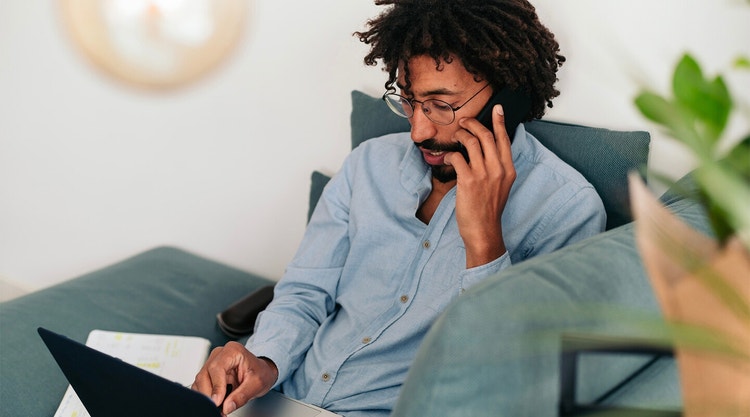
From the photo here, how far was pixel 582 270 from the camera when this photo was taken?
2.75ft

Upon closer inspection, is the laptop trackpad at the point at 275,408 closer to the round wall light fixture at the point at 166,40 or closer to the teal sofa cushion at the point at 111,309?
the teal sofa cushion at the point at 111,309

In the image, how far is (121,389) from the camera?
45.1 inches

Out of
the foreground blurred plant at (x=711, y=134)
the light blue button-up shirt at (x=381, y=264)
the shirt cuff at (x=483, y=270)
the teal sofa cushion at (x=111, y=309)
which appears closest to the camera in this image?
the foreground blurred plant at (x=711, y=134)

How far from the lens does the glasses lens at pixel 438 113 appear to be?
4.63ft

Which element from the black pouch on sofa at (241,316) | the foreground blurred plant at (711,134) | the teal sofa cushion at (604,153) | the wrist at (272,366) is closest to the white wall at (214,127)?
the teal sofa cushion at (604,153)

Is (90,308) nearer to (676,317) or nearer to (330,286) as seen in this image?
A: (330,286)

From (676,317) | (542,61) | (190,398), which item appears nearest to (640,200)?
(676,317)

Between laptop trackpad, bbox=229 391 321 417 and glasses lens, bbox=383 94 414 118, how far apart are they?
547 mm

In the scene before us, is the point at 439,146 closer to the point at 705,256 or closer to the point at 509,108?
the point at 509,108

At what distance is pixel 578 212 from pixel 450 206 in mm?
232

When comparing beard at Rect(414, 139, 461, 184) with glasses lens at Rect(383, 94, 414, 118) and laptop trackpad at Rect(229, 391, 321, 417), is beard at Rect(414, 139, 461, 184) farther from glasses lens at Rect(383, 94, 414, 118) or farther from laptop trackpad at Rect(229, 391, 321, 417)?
laptop trackpad at Rect(229, 391, 321, 417)

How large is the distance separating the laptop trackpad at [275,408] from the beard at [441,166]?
48 centimetres

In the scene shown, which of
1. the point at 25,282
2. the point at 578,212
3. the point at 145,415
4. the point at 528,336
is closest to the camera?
the point at 528,336

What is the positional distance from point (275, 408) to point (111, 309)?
1.95 ft
